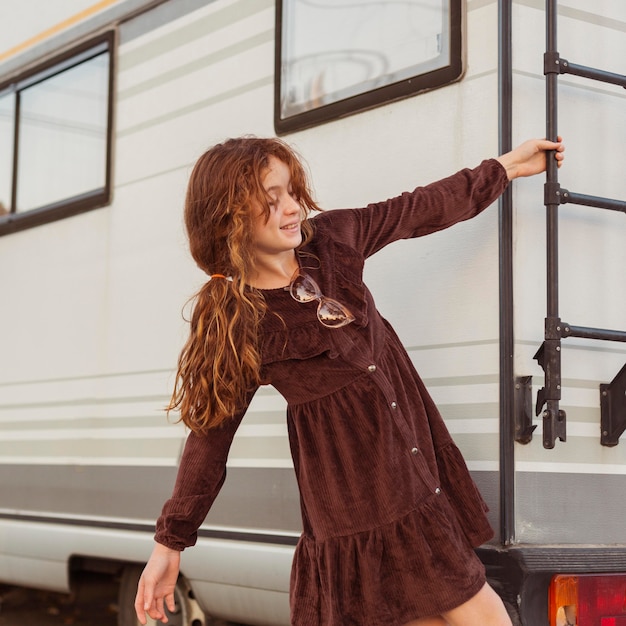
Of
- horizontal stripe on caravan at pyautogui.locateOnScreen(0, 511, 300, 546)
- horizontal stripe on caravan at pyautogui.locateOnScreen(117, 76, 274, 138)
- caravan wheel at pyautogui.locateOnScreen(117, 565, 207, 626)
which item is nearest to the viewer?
horizontal stripe on caravan at pyautogui.locateOnScreen(0, 511, 300, 546)

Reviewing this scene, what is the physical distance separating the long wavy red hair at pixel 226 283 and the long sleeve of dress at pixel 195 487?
0.19 feet

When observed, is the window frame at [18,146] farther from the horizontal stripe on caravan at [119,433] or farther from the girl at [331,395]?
the girl at [331,395]

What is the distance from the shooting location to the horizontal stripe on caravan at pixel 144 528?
11.2 ft

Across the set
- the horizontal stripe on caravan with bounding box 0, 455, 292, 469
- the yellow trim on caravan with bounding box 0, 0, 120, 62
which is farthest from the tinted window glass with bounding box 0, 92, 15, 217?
the horizontal stripe on caravan with bounding box 0, 455, 292, 469

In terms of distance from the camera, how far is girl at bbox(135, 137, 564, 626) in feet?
8.39

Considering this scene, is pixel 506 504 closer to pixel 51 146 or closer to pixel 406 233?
pixel 406 233

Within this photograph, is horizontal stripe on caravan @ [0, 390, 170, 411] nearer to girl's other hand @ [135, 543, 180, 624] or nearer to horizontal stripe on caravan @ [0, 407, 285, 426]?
horizontal stripe on caravan @ [0, 407, 285, 426]

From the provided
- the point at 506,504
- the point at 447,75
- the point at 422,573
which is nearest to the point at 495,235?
the point at 447,75

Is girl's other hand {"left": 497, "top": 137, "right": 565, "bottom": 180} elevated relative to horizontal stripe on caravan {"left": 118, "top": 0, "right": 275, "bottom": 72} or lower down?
lower down

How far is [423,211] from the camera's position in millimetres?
2818

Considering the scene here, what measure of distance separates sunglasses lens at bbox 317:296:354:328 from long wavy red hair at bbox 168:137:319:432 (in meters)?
0.14

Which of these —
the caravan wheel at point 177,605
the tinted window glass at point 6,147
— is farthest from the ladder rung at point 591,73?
the tinted window glass at point 6,147

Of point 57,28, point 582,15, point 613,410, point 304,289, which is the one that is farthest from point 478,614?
point 57,28

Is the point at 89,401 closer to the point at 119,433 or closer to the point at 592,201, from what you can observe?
the point at 119,433
